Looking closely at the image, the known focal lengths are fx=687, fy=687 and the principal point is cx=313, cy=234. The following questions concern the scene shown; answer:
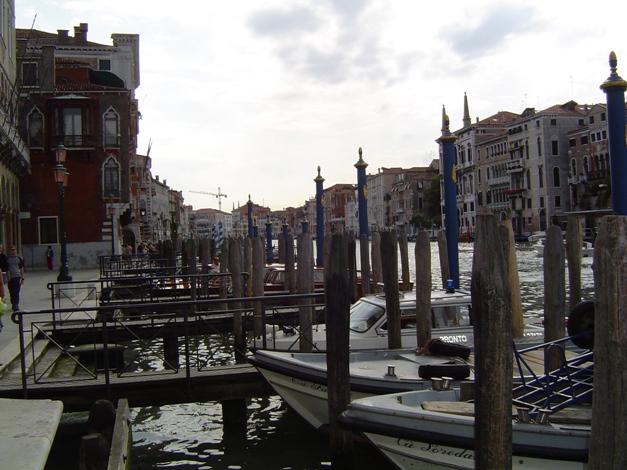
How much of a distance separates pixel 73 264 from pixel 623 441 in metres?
33.4

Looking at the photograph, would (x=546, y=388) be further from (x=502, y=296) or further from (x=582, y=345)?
(x=502, y=296)

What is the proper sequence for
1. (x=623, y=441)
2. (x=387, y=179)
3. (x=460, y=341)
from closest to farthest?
(x=623, y=441) → (x=460, y=341) → (x=387, y=179)

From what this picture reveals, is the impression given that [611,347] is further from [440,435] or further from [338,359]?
[338,359]

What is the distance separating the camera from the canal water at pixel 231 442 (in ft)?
26.9

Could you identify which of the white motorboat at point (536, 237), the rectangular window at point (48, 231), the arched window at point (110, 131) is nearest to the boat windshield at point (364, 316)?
the rectangular window at point (48, 231)

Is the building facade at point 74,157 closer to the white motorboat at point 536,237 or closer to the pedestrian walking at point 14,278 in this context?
the pedestrian walking at point 14,278

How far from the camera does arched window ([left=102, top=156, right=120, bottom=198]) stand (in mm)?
35344

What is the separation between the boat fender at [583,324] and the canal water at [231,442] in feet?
8.59

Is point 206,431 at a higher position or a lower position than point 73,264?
lower

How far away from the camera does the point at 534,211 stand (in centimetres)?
6925

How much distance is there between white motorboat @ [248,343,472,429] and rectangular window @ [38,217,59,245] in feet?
92.5

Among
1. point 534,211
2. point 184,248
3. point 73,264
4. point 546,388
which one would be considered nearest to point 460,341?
point 546,388

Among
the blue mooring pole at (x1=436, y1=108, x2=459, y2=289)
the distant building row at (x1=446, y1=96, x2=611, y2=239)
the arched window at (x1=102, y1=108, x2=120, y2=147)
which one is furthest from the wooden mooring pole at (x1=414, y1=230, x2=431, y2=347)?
the distant building row at (x1=446, y1=96, x2=611, y2=239)

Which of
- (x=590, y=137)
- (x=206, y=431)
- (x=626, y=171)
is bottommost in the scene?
(x=206, y=431)
